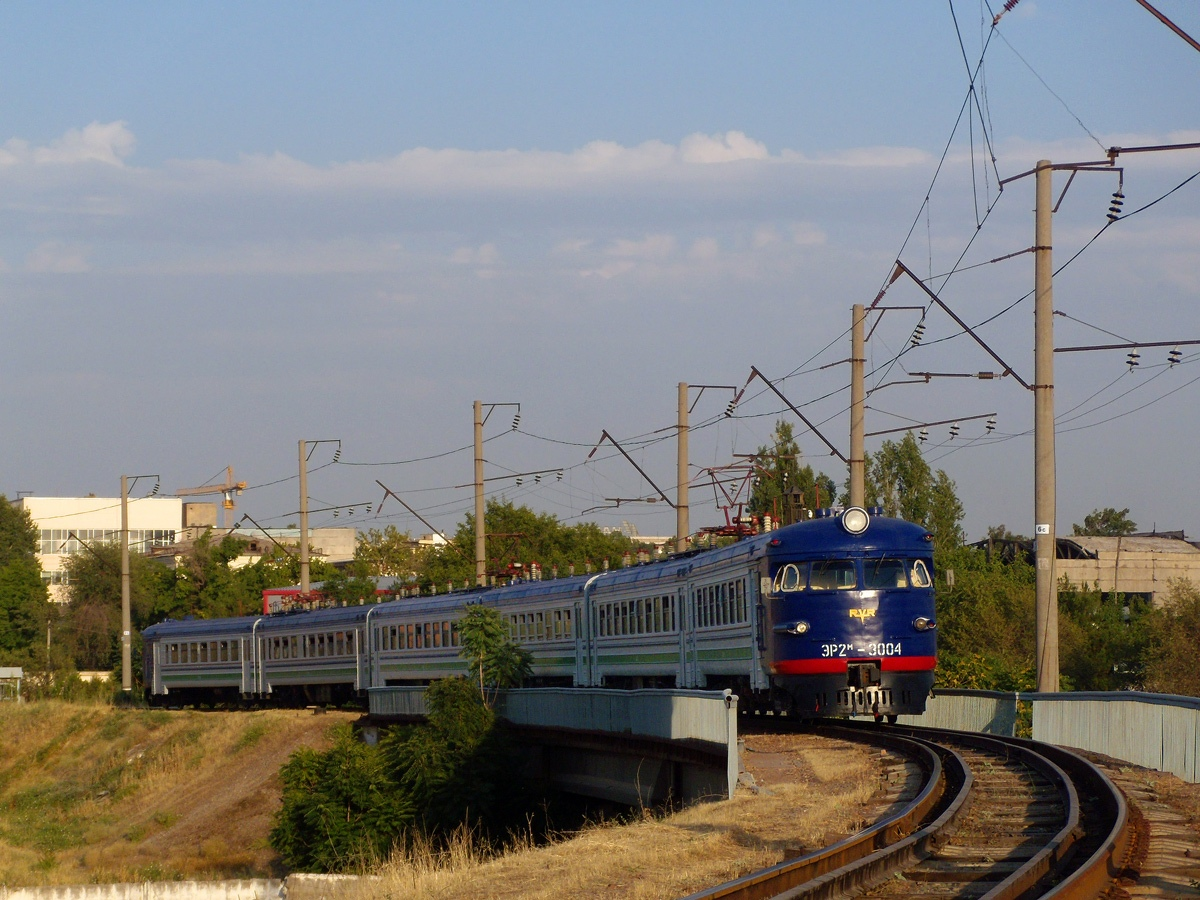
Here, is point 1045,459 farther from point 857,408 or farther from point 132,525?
point 132,525

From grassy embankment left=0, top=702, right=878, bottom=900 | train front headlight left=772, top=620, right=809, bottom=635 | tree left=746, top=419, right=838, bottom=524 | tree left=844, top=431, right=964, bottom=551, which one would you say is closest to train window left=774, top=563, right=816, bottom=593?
train front headlight left=772, top=620, right=809, bottom=635

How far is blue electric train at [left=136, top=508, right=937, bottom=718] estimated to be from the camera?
22344mm

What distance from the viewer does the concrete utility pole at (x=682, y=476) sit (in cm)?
3703

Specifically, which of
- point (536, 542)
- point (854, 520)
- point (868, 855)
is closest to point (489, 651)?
point (854, 520)

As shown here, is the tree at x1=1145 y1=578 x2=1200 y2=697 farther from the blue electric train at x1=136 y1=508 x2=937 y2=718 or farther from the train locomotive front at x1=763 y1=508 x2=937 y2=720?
the train locomotive front at x1=763 y1=508 x2=937 y2=720

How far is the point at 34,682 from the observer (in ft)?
237

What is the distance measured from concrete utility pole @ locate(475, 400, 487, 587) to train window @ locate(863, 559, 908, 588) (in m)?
20.5

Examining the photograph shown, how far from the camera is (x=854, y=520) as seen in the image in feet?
75.6

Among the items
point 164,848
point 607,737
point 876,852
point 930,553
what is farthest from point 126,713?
point 876,852

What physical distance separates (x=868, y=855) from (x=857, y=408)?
62.9 ft

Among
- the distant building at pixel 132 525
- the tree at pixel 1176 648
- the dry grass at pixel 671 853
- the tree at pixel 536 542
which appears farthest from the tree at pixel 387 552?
the dry grass at pixel 671 853

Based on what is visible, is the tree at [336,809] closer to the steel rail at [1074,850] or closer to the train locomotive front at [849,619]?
the train locomotive front at [849,619]

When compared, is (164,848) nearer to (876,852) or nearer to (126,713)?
(126,713)

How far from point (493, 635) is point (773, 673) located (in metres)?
11.9
